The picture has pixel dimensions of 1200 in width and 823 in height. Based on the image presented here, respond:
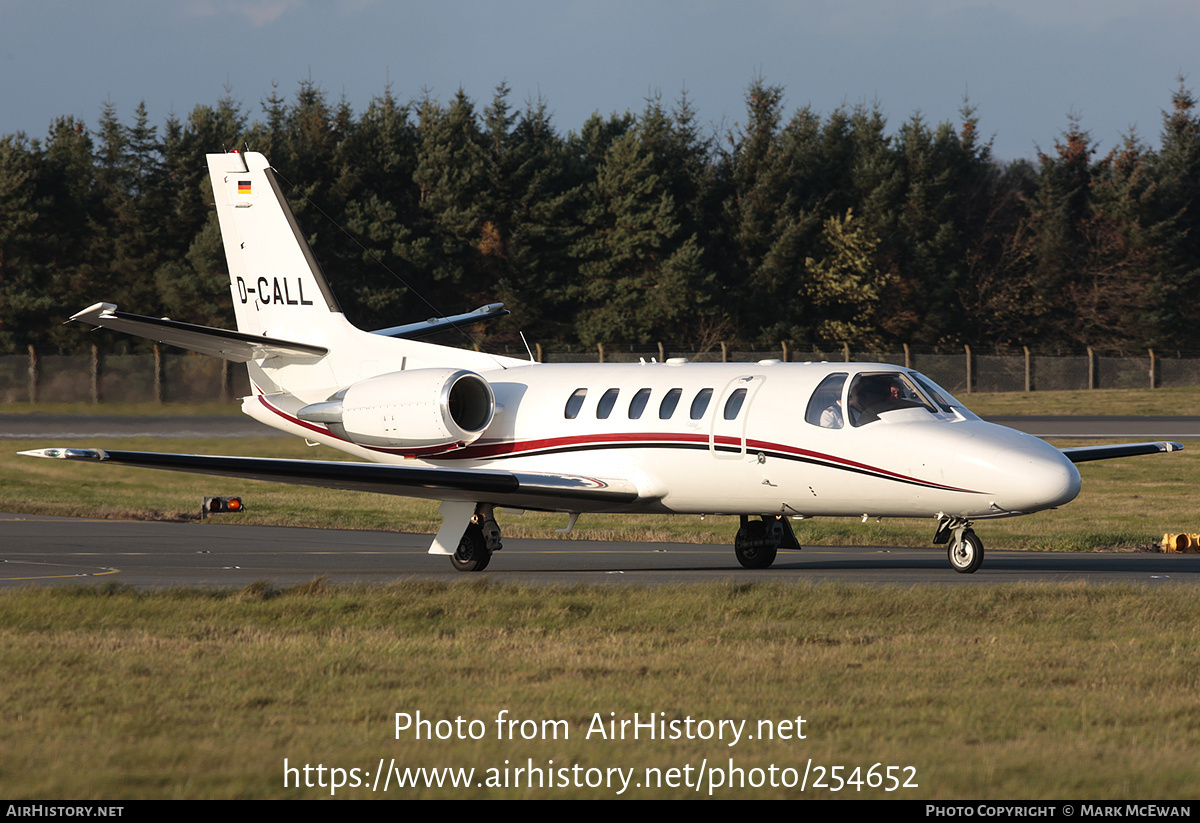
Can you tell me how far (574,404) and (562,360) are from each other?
39529 mm

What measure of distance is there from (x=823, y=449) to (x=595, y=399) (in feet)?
12.2

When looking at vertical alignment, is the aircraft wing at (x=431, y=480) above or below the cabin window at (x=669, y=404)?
below

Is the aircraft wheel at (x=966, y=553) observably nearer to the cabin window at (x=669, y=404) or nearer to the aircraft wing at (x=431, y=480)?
the cabin window at (x=669, y=404)

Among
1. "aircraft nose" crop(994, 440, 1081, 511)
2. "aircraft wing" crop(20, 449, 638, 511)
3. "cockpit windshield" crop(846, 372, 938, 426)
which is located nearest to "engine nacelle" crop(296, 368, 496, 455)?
"aircraft wing" crop(20, 449, 638, 511)

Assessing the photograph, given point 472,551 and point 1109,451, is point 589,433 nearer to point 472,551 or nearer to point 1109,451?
point 472,551

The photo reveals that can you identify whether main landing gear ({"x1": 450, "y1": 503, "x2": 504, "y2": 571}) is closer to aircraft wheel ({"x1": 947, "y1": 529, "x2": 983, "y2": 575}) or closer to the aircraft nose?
aircraft wheel ({"x1": 947, "y1": 529, "x2": 983, "y2": 575})

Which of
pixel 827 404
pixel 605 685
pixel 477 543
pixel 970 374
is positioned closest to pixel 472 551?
pixel 477 543

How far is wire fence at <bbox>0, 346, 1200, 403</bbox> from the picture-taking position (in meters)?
41.5

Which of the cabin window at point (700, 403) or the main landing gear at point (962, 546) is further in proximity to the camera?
the cabin window at point (700, 403)

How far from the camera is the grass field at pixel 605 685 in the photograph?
6996 mm

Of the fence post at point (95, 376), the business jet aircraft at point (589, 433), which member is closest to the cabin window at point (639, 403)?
the business jet aircraft at point (589, 433)

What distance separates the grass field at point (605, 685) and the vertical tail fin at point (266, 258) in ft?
29.2

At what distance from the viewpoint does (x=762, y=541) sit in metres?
19.0

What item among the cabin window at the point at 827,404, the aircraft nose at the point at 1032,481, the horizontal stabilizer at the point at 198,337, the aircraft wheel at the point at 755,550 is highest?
the horizontal stabilizer at the point at 198,337
